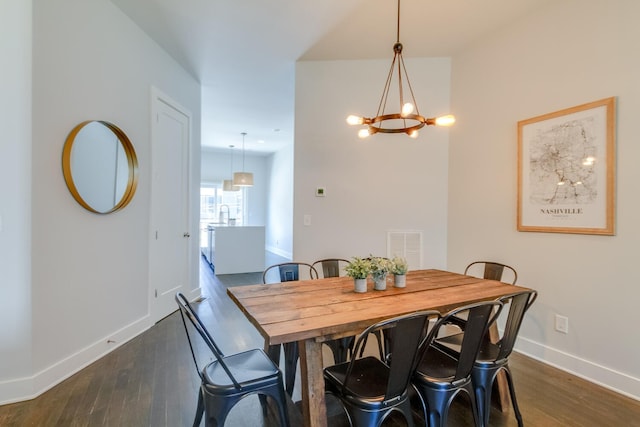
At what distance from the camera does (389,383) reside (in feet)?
4.44

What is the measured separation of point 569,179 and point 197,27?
346 cm

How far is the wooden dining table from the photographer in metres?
1.38

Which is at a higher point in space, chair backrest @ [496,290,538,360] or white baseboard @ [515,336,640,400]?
chair backrest @ [496,290,538,360]

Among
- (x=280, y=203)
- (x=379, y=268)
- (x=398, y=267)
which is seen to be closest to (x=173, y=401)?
(x=379, y=268)

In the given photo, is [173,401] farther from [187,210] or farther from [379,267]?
[187,210]

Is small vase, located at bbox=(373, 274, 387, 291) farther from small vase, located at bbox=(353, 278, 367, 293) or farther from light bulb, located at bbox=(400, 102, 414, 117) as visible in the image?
light bulb, located at bbox=(400, 102, 414, 117)

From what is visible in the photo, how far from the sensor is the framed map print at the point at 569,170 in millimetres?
2264

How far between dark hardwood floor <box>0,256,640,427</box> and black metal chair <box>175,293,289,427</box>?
47 cm

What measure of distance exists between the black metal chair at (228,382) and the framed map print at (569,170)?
8.05 ft

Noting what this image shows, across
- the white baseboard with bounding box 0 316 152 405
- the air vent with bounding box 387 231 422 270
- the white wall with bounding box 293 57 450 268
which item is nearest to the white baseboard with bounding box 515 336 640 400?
the white wall with bounding box 293 57 450 268

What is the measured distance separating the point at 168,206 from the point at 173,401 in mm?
2186

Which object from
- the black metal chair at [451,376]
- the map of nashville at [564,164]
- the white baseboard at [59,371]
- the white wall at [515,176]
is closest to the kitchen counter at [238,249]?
the white baseboard at [59,371]

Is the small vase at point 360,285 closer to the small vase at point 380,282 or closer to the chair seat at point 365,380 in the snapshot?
the small vase at point 380,282

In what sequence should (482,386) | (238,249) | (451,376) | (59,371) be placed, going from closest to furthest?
(451,376) → (482,386) → (59,371) → (238,249)
